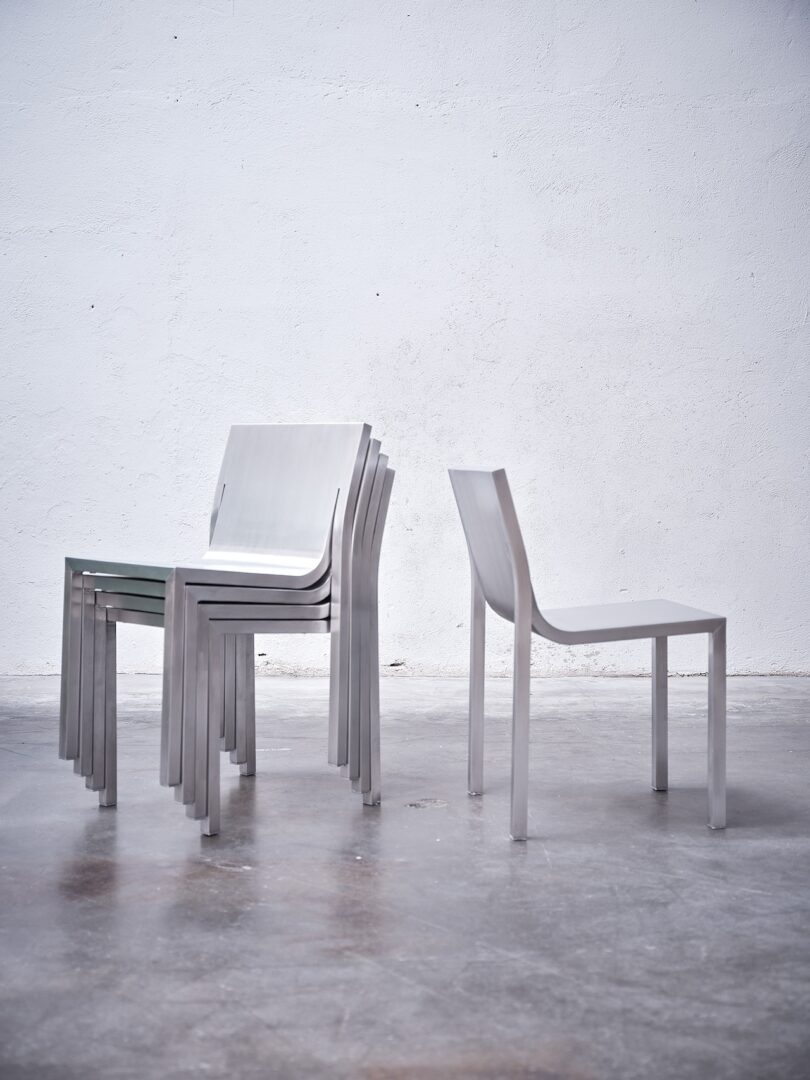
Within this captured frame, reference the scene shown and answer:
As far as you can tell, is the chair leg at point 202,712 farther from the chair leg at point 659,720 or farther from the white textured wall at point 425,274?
the white textured wall at point 425,274

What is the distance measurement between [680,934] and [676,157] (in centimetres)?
380

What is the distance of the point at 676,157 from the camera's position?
5.04m

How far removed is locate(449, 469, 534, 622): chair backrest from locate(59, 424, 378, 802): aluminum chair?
29cm

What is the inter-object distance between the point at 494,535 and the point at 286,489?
0.64 meters

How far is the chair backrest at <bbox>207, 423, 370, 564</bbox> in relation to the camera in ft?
9.77

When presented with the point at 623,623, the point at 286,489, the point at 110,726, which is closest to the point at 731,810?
the point at 623,623

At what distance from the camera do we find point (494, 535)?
2.84 meters

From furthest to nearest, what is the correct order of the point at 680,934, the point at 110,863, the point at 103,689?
the point at 103,689
the point at 110,863
the point at 680,934

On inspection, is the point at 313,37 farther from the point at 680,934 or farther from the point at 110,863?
the point at 680,934

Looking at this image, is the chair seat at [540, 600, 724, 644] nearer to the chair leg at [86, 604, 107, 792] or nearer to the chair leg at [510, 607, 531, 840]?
the chair leg at [510, 607, 531, 840]

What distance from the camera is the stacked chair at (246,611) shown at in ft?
8.61

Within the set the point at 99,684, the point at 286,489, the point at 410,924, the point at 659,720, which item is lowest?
the point at 410,924

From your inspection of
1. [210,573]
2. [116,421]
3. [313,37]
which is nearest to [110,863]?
[210,573]

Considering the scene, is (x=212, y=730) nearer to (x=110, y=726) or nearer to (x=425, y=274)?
(x=110, y=726)
